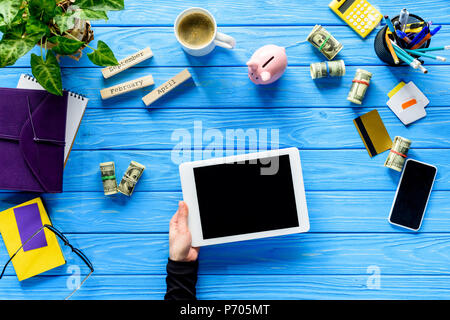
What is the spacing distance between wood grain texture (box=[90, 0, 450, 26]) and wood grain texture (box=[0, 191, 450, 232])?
0.58m

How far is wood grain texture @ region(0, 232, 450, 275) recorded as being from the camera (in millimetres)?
1073

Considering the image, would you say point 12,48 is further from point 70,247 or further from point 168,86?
point 70,247

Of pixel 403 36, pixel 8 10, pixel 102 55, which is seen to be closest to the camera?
pixel 8 10

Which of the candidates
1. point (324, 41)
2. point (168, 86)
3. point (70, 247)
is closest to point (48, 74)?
point (168, 86)

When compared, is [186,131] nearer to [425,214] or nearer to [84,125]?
[84,125]

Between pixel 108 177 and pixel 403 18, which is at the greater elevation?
pixel 403 18

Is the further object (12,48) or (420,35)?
(420,35)

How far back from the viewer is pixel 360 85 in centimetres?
103

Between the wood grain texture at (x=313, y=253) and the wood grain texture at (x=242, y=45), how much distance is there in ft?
1.84

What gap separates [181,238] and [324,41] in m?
0.78

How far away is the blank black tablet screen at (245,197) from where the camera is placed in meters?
0.99

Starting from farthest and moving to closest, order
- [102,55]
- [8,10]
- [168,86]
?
1. [168,86]
2. [102,55]
3. [8,10]

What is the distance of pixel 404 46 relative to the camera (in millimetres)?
977

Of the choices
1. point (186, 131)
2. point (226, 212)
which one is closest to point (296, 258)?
point (226, 212)
